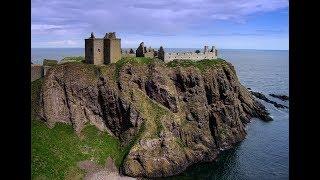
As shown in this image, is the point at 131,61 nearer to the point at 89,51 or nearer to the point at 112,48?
the point at 112,48

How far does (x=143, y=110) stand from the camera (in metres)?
80.8

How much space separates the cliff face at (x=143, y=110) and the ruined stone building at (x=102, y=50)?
3165 mm

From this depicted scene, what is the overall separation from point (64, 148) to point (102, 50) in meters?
23.9

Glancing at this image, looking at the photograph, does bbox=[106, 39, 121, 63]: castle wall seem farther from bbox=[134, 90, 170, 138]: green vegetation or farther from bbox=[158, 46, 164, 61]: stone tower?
bbox=[158, 46, 164, 61]: stone tower

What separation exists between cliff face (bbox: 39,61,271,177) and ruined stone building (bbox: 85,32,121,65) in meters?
3.17

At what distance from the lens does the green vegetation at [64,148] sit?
68463mm

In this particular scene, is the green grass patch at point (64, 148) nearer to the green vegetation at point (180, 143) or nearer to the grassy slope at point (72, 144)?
the grassy slope at point (72, 144)

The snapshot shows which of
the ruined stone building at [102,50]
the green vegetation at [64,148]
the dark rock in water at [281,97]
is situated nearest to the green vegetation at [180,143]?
the green vegetation at [64,148]

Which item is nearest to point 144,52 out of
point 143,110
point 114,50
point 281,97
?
point 114,50

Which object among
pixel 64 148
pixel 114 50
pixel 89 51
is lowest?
pixel 64 148

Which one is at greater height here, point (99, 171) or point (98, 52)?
point (98, 52)

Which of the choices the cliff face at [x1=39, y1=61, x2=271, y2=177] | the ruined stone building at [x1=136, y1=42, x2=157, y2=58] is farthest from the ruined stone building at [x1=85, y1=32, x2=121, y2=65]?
the ruined stone building at [x1=136, y1=42, x2=157, y2=58]
